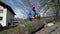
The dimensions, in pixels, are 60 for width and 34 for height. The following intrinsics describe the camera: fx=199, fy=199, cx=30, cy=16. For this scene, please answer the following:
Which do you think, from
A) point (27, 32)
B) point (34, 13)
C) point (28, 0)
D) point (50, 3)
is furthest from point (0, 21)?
point (27, 32)

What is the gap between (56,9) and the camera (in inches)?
1289

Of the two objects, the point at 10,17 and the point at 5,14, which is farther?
the point at 10,17

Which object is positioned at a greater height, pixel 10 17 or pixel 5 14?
pixel 5 14

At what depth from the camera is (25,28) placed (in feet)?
16.1

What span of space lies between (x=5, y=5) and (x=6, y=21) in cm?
402

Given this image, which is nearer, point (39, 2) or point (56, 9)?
point (56, 9)

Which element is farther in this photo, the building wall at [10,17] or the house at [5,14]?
the building wall at [10,17]

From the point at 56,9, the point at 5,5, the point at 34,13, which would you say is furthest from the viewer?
the point at 5,5

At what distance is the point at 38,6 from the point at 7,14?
1614 cm

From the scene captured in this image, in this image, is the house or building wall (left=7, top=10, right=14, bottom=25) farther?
building wall (left=7, top=10, right=14, bottom=25)

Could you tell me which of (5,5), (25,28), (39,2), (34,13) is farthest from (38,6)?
(25,28)

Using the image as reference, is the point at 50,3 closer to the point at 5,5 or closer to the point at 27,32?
the point at 5,5

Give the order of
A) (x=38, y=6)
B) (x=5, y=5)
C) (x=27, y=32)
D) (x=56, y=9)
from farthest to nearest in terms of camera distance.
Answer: (x=5, y=5), (x=38, y=6), (x=56, y=9), (x=27, y=32)

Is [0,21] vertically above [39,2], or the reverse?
[39,2]
